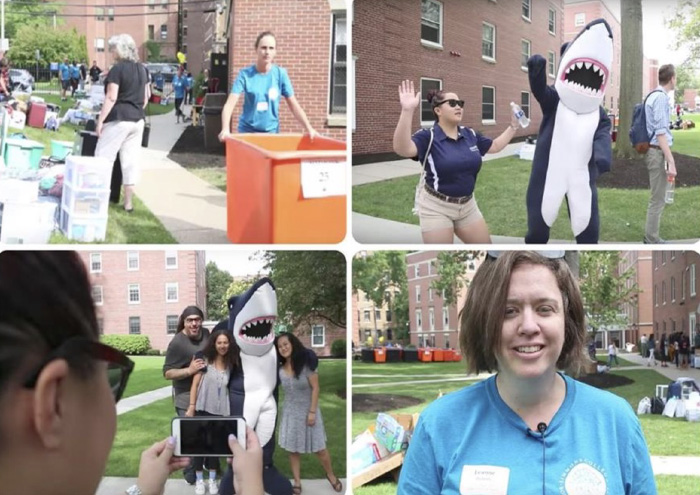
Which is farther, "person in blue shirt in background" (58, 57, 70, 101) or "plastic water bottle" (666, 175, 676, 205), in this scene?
"person in blue shirt in background" (58, 57, 70, 101)

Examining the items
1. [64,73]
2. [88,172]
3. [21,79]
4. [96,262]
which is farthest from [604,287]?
[21,79]

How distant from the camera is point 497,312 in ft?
6.12

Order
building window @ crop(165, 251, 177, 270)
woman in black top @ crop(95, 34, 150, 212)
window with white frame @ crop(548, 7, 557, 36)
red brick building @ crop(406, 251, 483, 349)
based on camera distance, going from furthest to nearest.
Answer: woman in black top @ crop(95, 34, 150, 212) → building window @ crop(165, 251, 177, 270) → window with white frame @ crop(548, 7, 557, 36) → red brick building @ crop(406, 251, 483, 349)

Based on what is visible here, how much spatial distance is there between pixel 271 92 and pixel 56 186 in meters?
0.80

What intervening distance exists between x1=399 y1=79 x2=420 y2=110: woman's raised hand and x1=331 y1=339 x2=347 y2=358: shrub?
0.71 m

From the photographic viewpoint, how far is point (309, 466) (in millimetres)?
2357

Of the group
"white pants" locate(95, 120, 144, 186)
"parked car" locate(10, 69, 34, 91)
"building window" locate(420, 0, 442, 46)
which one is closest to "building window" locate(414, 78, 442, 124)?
"building window" locate(420, 0, 442, 46)

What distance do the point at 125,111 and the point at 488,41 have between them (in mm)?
1198

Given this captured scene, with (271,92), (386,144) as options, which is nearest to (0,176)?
(271,92)

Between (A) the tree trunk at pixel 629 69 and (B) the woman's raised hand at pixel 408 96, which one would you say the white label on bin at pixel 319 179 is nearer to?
(B) the woman's raised hand at pixel 408 96

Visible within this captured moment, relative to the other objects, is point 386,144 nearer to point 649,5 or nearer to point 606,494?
point 649,5

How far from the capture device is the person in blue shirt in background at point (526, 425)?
1783mm

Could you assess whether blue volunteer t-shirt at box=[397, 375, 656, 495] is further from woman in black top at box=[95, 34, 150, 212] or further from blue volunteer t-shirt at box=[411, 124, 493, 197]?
woman in black top at box=[95, 34, 150, 212]

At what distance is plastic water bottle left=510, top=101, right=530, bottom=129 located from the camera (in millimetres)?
2275
